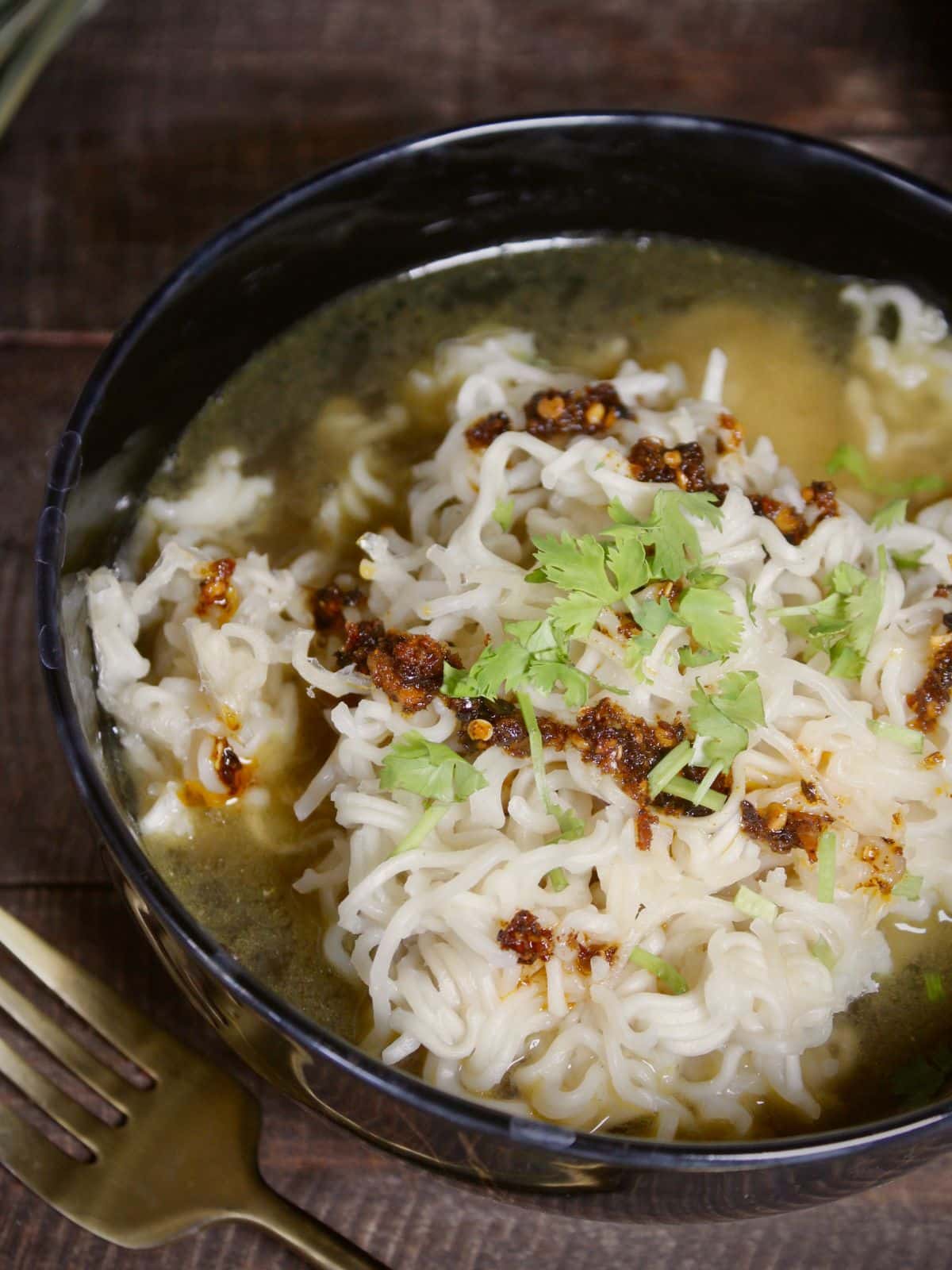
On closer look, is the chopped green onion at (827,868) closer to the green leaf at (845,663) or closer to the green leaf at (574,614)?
the green leaf at (845,663)

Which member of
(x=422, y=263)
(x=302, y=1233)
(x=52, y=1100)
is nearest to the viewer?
(x=302, y=1233)

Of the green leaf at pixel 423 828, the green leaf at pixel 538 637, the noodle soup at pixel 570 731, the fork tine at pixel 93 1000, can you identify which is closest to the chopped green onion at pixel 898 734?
the noodle soup at pixel 570 731

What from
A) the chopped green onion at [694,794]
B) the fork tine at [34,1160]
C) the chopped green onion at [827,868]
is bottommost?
the fork tine at [34,1160]

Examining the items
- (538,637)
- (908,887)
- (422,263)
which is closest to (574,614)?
(538,637)

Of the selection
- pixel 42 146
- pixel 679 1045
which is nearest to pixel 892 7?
pixel 42 146

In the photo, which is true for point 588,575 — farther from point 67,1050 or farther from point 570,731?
point 67,1050

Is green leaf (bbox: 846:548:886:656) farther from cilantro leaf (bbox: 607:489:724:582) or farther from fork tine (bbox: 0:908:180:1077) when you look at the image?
fork tine (bbox: 0:908:180:1077)
